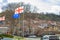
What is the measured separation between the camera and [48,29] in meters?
8.41

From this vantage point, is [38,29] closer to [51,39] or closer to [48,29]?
[48,29]

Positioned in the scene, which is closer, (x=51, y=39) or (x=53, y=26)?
(x=51, y=39)

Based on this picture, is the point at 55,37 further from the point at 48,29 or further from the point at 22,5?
the point at 22,5

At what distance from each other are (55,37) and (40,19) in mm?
1118

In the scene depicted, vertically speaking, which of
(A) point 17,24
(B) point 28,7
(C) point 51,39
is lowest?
(C) point 51,39

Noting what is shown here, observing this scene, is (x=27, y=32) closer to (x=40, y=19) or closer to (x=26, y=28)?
(x=26, y=28)

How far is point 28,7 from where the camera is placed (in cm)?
876

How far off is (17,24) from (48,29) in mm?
1293

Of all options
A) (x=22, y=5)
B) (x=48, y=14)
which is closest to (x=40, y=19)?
(x=48, y=14)

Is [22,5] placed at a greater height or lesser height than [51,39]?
greater

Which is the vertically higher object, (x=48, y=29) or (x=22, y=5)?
(x=22, y=5)

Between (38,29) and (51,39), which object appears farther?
(38,29)

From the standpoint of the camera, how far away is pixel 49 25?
28.0 ft

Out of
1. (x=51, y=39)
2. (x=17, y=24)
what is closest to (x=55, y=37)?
(x=51, y=39)
